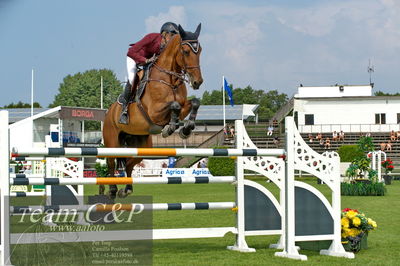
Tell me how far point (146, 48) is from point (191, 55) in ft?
3.47

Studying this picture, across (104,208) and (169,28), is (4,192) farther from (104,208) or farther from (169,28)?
(169,28)

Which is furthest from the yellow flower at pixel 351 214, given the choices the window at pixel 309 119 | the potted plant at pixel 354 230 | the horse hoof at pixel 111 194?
the window at pixel 309 119

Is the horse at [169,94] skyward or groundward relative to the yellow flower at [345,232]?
skyward

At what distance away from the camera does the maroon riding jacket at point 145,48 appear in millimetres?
7930

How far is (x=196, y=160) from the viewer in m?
38.2

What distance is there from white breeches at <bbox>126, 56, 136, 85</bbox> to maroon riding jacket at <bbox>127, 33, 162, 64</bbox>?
293mm

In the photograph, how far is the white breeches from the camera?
8211mm

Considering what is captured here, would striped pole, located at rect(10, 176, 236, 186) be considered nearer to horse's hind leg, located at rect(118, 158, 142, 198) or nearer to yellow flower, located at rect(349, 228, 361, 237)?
horse's hind leg, located at rect(118, 158, 142, 198)

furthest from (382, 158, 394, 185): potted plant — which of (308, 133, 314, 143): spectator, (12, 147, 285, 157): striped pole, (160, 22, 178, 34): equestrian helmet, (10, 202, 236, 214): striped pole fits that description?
(10, 202, 236, 214): striped pole

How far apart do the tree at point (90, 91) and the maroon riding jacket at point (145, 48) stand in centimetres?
7527

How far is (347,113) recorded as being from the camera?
4809 centimetres

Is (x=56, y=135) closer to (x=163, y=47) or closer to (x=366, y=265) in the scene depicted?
(x=163, y=47)

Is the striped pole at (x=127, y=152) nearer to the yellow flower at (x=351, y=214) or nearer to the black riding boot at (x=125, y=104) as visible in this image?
the yellow flower at (x=351, y=214)

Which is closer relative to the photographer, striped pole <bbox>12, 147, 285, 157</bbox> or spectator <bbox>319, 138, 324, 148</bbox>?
striped pole <bbox>12, 147, 285, 157</bbox>
